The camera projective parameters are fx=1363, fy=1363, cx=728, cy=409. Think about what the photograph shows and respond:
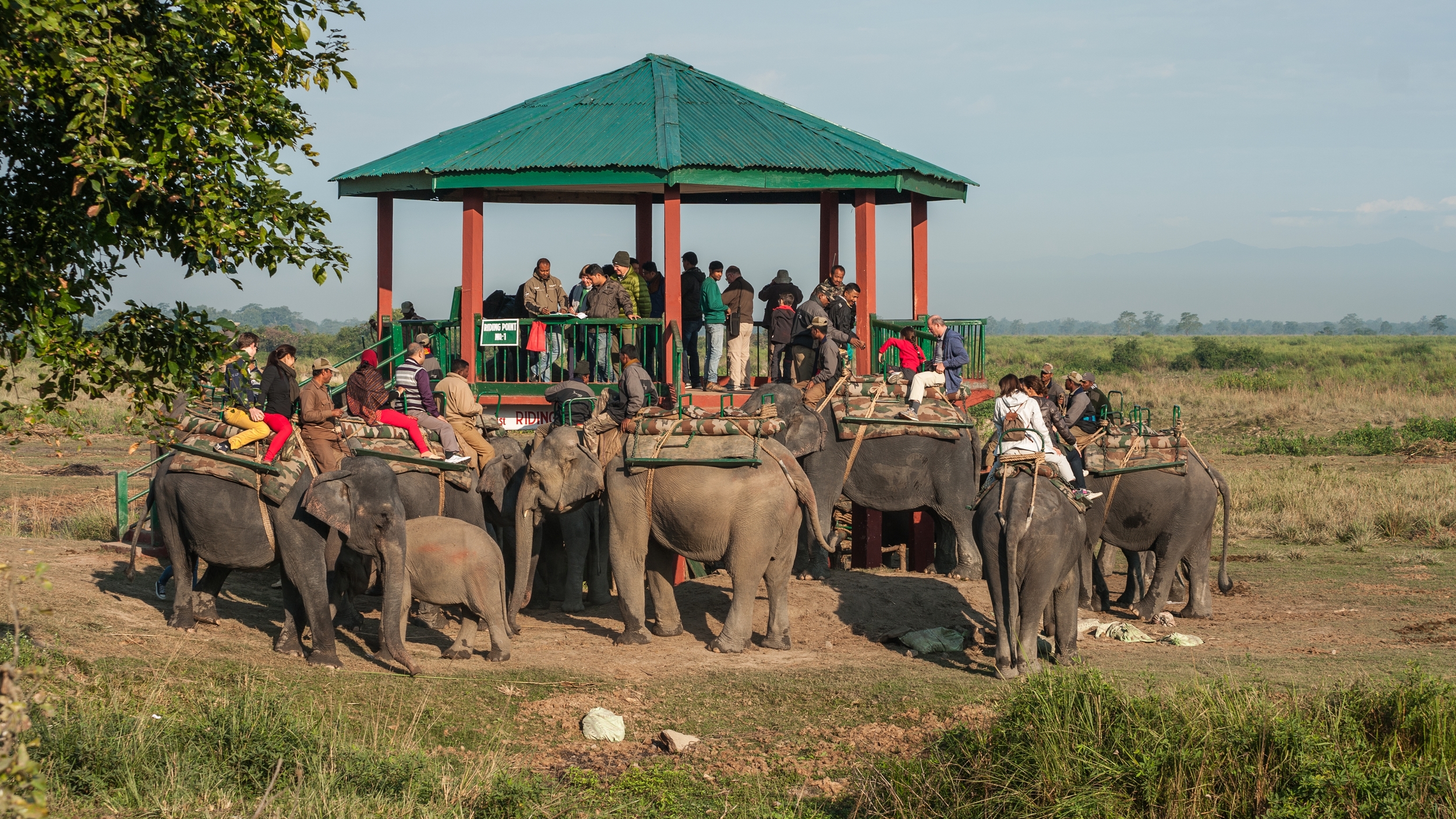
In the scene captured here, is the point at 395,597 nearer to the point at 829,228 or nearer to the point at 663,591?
the point at 663,591

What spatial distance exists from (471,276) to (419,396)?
244 cm

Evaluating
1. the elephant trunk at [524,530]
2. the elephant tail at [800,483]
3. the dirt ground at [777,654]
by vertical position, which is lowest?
the dirt ground at [777,654]

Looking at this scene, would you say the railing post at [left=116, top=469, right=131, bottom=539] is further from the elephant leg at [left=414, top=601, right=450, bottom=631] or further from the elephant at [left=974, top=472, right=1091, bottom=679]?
the elephant at [left=974, top=472, right=1091, bottom=679]

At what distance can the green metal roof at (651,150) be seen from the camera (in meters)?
15.5

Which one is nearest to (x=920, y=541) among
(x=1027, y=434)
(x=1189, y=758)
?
(x=1027, y=434)

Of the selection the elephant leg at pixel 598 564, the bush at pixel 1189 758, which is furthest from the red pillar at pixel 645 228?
the bush at pixel 1189 758

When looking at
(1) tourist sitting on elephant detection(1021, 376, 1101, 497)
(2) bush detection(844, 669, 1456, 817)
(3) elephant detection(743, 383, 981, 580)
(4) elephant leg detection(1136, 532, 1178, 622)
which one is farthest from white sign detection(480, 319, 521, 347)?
(2) bush detection(844, 669, 1456, 817)

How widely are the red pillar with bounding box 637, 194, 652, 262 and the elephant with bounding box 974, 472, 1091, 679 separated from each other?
391 inches

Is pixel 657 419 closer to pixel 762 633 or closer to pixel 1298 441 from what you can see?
pixel 762 633

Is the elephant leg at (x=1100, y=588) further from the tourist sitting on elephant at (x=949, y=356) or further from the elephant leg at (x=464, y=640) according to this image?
the elephant leg at (x=464, y=640)

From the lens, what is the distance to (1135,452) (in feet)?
44.4

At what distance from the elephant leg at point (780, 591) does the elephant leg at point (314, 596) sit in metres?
3.72

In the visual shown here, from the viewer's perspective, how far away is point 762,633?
12.8 metres

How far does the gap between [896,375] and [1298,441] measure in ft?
58.9
